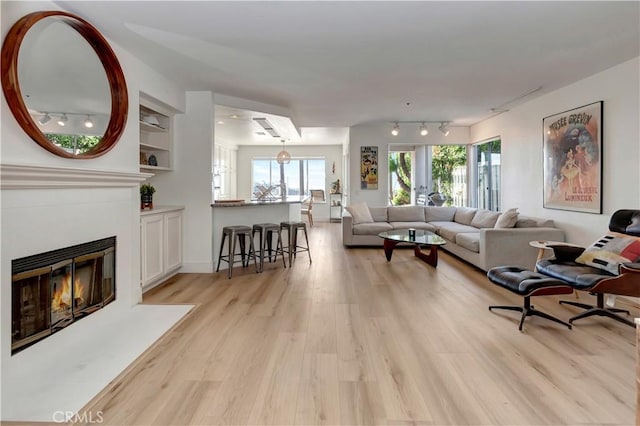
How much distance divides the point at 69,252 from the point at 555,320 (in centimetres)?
392

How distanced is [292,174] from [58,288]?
9424 millimetres

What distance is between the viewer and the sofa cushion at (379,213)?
713cm

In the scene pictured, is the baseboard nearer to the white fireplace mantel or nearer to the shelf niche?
the shelf niche

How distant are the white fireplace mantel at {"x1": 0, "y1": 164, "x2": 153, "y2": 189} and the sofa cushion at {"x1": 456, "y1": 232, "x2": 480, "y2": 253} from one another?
436 centimetres

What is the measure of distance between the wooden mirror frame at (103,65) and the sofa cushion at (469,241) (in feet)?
14.8

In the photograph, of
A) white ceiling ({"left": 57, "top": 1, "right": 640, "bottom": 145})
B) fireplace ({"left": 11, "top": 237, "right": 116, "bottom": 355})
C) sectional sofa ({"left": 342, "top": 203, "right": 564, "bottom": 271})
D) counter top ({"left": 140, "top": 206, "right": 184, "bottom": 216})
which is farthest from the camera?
sectional sofa ({"left": 342, "top": 203, "right": 564, "bottom": 271})

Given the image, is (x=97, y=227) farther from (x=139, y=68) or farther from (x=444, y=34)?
(x=444, y=34)

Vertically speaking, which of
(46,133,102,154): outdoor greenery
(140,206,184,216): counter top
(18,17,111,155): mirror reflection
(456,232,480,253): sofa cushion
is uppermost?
(18,17,111,155): mirror reflection

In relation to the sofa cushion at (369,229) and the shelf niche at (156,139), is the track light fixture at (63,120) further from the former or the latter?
the sofa cushion at (369,229)

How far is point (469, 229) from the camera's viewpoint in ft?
19.4

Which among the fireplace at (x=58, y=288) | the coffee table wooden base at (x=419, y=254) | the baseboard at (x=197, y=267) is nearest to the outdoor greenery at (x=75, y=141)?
the fireplace at (x=58, y=288)

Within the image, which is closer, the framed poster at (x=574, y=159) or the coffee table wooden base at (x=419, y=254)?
the framed poster at (x=574, y=159)

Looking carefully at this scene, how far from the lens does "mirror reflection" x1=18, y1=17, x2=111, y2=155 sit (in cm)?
221

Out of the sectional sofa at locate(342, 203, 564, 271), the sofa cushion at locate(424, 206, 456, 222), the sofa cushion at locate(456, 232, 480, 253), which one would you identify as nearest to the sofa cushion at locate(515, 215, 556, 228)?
the sectional sofa at locate(342, 203, 564, 271)
